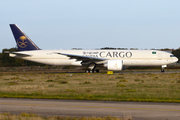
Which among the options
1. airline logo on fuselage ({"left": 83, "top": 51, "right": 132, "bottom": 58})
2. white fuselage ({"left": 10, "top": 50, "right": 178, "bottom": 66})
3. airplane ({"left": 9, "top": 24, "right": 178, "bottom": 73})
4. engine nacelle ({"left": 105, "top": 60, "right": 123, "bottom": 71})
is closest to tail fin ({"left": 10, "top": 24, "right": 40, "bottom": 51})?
airplane ({"left": 9, "top": 24, "right": 178, "bottom": 73})

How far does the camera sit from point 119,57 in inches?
1507

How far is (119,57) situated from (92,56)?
430cm

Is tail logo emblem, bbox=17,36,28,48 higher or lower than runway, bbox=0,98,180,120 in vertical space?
higher

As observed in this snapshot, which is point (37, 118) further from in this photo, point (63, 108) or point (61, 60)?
point (61, 60)

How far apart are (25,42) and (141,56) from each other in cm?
1892

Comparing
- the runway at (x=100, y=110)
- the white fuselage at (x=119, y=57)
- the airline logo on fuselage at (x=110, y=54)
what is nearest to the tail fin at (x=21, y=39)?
the white fuselage at (x=119, y=57)

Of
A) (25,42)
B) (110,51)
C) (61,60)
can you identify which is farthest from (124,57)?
(25,42)

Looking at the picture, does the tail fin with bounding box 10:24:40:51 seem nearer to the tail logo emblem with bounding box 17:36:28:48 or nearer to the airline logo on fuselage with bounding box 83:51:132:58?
the tail logo emblem with bounding box 17:36:28:48

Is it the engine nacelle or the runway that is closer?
the runway

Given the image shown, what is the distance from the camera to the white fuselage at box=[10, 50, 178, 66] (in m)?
38.3

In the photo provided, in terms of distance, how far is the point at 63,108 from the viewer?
10.4m

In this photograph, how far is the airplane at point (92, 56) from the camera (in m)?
38.0

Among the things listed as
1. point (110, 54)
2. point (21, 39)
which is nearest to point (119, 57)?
point (110, 54)

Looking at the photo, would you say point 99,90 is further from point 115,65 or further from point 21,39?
point 21,39
